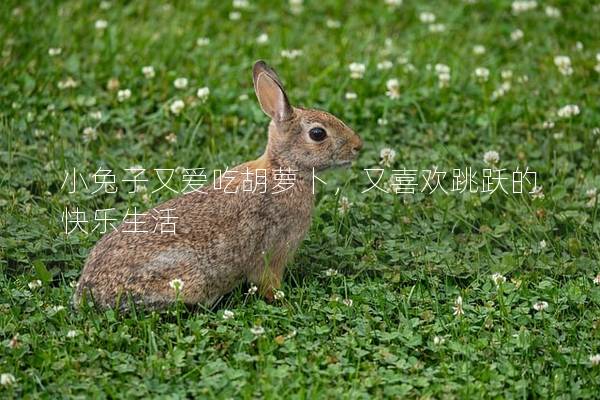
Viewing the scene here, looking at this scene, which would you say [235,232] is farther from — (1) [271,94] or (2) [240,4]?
(2) [240,4]

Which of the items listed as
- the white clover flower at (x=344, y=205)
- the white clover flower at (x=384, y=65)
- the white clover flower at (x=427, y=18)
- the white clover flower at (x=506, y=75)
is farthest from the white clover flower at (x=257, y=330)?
the white clover flower at (x=427, y=18)

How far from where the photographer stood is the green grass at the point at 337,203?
5.79 m

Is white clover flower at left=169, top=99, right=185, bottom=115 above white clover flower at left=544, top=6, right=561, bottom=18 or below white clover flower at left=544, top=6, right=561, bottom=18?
below

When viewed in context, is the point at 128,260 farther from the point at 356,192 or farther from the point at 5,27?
the point at 5,27

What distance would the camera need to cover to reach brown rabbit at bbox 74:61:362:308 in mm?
6332

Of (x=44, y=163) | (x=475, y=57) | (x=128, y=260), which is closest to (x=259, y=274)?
(x=128, y=260)

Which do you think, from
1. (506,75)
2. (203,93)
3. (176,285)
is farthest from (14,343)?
(506,75)

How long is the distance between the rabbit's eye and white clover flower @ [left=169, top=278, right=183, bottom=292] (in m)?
1.37

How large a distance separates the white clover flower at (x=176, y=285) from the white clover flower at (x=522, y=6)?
5902 mm

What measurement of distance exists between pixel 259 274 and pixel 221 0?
4910 millimetres

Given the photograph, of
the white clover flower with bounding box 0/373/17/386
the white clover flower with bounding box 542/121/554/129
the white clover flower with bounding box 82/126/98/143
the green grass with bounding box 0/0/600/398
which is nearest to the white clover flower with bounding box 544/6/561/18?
the green grass with bounding box 0/0/600/398

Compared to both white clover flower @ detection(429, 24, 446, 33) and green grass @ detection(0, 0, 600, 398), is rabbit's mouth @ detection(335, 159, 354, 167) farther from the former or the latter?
white clover flower @ detection(429, 24, 446, 33)

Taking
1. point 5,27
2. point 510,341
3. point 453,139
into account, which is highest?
point 5,27

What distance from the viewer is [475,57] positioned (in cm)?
1017
